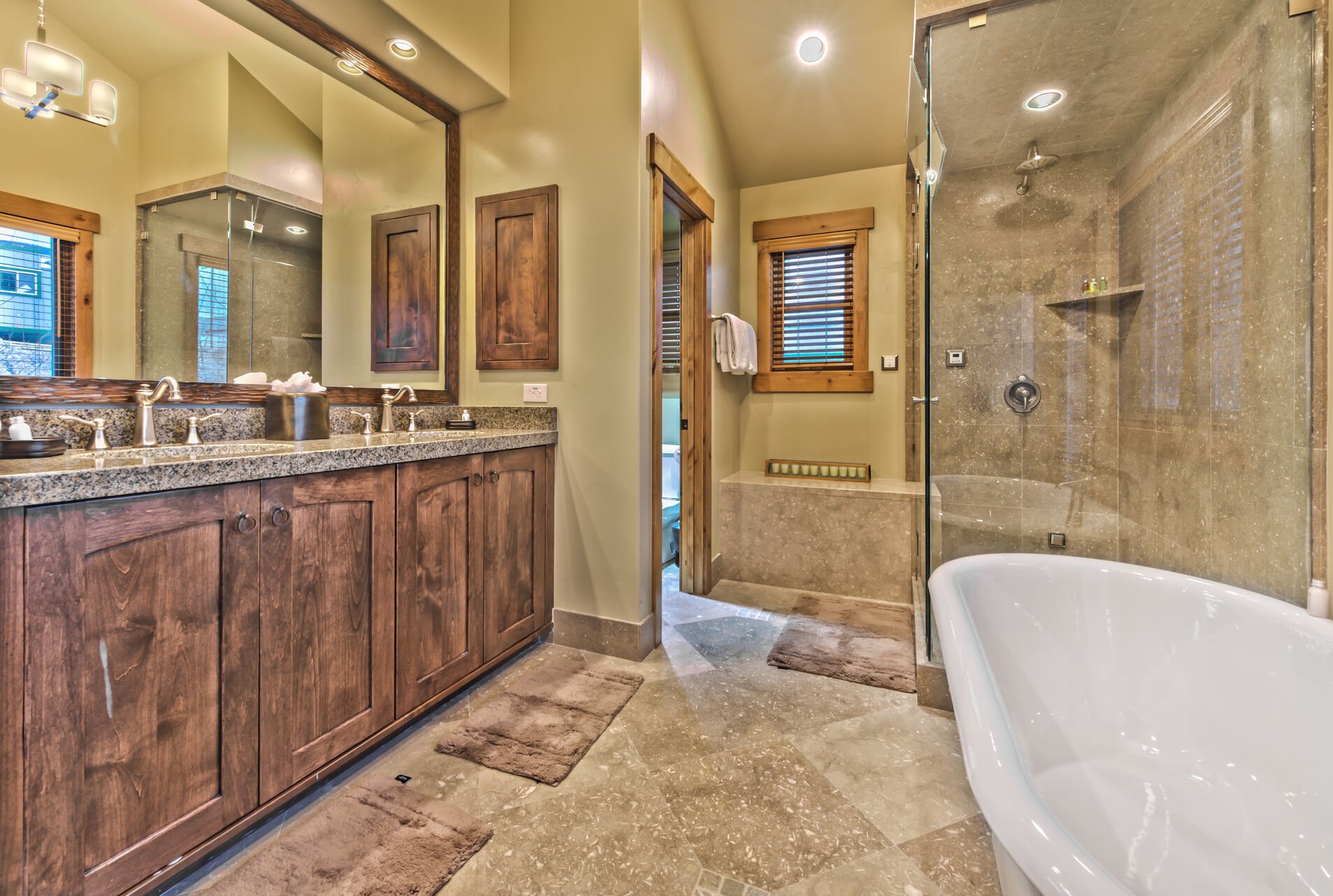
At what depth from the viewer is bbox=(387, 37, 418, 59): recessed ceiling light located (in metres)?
2.02

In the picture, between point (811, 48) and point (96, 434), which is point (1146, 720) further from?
point (811, 48)

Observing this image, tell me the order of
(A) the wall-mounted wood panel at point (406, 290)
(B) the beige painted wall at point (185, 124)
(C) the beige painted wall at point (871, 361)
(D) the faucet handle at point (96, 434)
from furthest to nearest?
(C) the beige painted wall at point (871, 361) → (A) the wall-mounted wood panel at point (406, 290) → (B) the beige painted wall at point (185, 124) → (D) the faucet handle at point (96, 434)

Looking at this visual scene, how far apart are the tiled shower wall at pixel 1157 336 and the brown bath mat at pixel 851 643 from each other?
1.78ft

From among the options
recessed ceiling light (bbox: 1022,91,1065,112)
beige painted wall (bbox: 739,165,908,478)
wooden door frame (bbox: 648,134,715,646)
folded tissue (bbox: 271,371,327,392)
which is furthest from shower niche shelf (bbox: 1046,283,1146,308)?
folded tissue (bbox: 271,371,327,392)

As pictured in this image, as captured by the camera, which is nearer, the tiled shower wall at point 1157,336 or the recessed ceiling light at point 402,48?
the tiled shower wall at point 1157,336

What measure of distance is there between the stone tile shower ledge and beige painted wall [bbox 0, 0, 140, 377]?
2.57 meters

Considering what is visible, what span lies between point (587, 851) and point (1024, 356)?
97.4 inches

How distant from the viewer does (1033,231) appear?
2410 millimetres

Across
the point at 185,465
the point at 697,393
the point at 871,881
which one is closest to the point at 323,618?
the point at 185,465

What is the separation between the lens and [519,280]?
2357mm

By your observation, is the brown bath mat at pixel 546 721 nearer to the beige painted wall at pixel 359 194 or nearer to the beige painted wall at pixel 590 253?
the beige painted wall at pixel 590 253

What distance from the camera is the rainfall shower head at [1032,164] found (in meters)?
2.34

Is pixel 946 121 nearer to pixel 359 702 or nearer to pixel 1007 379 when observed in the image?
pixel 1007 379

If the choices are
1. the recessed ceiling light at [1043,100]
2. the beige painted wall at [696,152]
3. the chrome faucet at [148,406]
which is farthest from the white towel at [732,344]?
the chrome faucet at [148,406]
